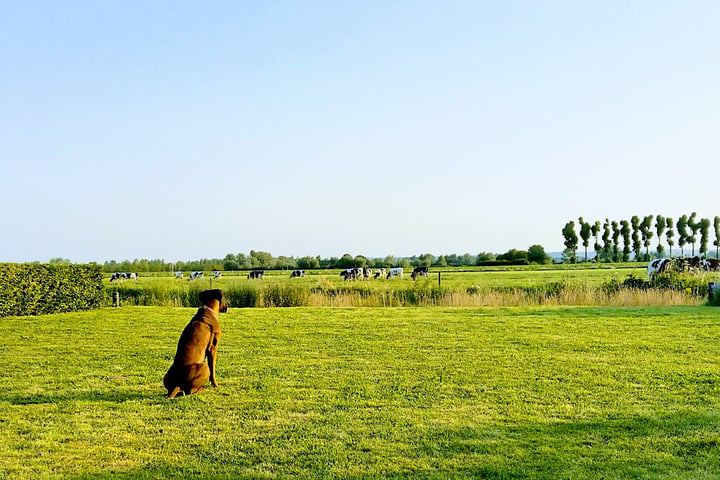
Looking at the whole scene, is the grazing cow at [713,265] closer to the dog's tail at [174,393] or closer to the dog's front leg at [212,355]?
the dog's front leg at [212,355]

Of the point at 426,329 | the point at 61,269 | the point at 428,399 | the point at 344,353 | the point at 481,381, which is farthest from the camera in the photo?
the point at 61,269

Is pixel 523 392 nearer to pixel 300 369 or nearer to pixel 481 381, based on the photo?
pixel 481 381

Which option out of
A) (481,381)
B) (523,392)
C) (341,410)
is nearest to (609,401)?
(523,392)

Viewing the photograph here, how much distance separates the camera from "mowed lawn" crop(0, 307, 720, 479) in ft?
14.6

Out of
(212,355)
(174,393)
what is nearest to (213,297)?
(212,355)

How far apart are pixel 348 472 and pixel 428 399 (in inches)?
90.9

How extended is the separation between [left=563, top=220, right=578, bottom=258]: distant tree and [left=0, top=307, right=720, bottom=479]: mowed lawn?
7904 cm

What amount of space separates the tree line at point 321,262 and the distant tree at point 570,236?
73.9 ft

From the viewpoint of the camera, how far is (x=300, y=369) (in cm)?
832

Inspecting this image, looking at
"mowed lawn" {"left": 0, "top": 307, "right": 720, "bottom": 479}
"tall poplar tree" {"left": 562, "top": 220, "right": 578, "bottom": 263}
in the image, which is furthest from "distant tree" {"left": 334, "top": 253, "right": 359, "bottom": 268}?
"mowed lawn" {"left": 0, "top": 307, "right": 720, "bottom": 479}

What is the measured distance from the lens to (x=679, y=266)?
88.7 feet

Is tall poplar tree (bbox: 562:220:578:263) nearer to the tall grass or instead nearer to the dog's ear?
the tall grass

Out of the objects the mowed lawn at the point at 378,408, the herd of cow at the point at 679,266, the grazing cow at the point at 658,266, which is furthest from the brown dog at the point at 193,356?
the grazing cow at the point at 658,266

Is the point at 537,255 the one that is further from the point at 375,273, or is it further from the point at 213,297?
the point at 213,297
